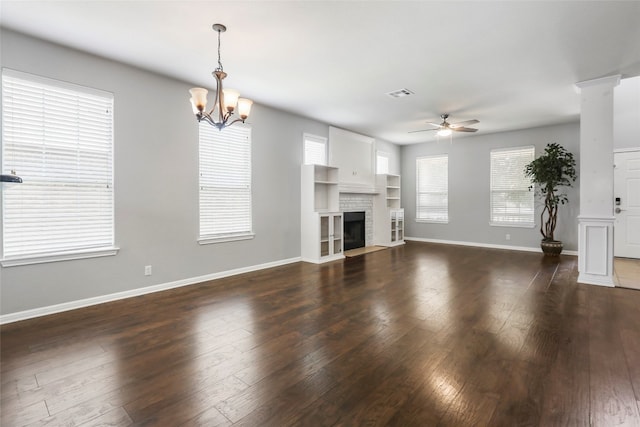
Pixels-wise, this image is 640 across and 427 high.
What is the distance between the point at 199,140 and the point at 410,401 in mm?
4187

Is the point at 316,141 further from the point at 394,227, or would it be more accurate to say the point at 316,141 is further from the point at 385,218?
the point at 394,227

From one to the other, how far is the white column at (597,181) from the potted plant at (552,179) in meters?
2.16

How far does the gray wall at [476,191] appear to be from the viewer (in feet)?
22.2

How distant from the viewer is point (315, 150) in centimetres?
657

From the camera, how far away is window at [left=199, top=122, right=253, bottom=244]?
182 inches

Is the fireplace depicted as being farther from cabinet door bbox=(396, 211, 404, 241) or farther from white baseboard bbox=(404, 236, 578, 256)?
white baseboard bbox=(404, 236, 578, 256)

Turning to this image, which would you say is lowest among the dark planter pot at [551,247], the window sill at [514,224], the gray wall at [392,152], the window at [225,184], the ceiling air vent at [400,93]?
the dark planter pot at [551,247]

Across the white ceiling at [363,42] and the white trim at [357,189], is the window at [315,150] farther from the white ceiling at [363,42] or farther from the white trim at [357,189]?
the white ceiling at [363,42]

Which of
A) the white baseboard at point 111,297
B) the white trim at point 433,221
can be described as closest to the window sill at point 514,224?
the white trim at point 433,221

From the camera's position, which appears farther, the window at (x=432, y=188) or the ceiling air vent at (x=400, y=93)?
the window at (x=432, y=188)

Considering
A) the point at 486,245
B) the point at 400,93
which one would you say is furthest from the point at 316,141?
the point at 486,245

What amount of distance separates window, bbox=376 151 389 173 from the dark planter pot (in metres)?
4.12

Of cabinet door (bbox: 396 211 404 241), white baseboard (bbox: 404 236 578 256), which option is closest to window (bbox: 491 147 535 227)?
white baseboard (bbox: 404 236 578 256)

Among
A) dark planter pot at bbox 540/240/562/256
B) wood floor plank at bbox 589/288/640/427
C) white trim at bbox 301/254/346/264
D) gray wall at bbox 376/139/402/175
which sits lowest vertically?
wood floor plank at bbox 589/288/640/427
